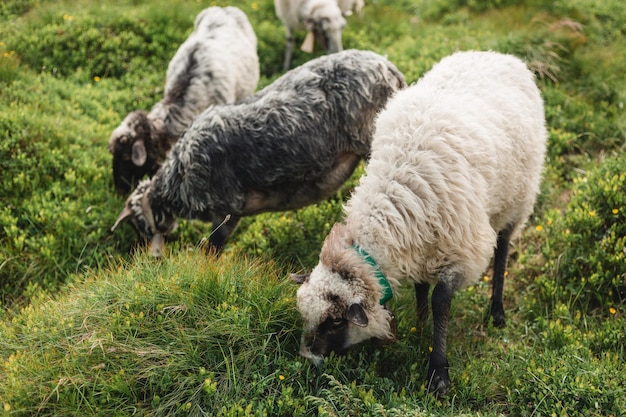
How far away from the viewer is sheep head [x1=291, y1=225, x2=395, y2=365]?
143 inches

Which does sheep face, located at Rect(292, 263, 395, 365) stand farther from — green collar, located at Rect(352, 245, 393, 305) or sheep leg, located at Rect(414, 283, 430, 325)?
sheep leg, located at Rect(414, 283, 430, 325)

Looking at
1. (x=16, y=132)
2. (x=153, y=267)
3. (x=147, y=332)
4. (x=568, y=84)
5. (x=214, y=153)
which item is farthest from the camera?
(x=568, y=84)

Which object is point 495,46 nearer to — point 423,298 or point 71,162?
point 423,298

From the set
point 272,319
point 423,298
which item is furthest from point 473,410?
point 272,319

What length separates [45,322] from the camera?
3975mm

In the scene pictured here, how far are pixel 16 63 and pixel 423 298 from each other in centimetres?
657

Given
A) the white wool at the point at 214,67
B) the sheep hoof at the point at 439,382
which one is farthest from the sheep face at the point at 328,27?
the sheep hoof at the point at 439,382

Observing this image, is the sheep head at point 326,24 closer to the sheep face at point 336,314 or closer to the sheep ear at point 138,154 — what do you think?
the sheep ear at point 138,154

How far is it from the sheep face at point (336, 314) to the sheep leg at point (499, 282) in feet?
4.84

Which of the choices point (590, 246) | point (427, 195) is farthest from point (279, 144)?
point (590, 246)

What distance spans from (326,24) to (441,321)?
5.70m

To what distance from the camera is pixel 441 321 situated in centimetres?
382

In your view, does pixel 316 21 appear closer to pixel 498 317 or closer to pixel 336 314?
pixel 498 317

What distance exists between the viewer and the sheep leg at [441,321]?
12.5 ft
